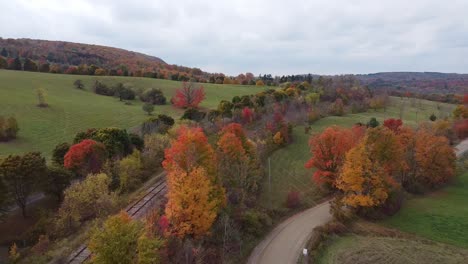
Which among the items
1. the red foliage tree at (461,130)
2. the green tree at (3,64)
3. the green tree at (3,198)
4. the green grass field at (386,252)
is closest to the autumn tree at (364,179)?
the green grass field at (386,252)

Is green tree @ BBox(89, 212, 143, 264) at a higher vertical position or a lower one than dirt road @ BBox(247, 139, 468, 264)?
higher

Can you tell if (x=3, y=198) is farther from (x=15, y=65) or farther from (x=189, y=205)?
(x=15, y=65)

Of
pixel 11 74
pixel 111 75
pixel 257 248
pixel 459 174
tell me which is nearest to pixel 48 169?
pixel 257 248

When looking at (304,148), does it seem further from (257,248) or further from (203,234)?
(203,234)

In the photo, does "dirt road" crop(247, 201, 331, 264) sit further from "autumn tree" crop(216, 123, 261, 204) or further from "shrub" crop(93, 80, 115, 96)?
"shrub" crop(93, 80, 115, 96)

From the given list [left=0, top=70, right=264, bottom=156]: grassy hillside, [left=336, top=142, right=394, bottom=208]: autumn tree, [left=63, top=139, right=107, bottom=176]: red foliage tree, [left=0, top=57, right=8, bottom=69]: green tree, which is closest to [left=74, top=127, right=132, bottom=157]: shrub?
[left=63, top=139, right=107, bottom=176]: red foliage tree

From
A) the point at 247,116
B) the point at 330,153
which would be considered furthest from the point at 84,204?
the point at 247,116
